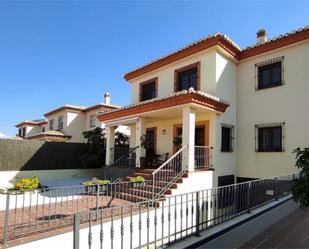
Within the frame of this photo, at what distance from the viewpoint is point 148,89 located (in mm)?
18328

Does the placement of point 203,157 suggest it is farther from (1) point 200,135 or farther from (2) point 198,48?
(2) point 198,48

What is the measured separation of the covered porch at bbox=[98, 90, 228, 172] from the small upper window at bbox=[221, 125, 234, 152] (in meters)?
0.89

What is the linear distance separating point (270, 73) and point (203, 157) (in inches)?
242

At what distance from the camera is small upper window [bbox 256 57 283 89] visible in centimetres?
1311

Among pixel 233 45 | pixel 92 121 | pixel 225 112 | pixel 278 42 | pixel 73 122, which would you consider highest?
pixel 233 45

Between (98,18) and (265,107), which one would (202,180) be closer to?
(265,107)

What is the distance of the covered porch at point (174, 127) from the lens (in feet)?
37.8

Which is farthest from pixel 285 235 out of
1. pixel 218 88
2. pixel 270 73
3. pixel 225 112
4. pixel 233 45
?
pixel 233 45

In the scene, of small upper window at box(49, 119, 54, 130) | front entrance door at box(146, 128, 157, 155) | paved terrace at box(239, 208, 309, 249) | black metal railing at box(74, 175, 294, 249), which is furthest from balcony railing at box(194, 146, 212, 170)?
small upper window at box(49, 119, 54, 130)

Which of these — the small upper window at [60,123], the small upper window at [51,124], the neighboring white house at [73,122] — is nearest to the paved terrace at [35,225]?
the neighboring white house at [73,122]

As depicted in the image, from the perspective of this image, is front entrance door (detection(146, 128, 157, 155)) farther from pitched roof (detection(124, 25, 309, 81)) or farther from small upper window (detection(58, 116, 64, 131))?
small upper window (detection(58, 116, 64, 131))

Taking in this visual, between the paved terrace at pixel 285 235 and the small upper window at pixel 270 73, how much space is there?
25.2 feet

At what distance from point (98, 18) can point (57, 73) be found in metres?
9.21

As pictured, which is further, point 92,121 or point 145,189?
point 92,121
